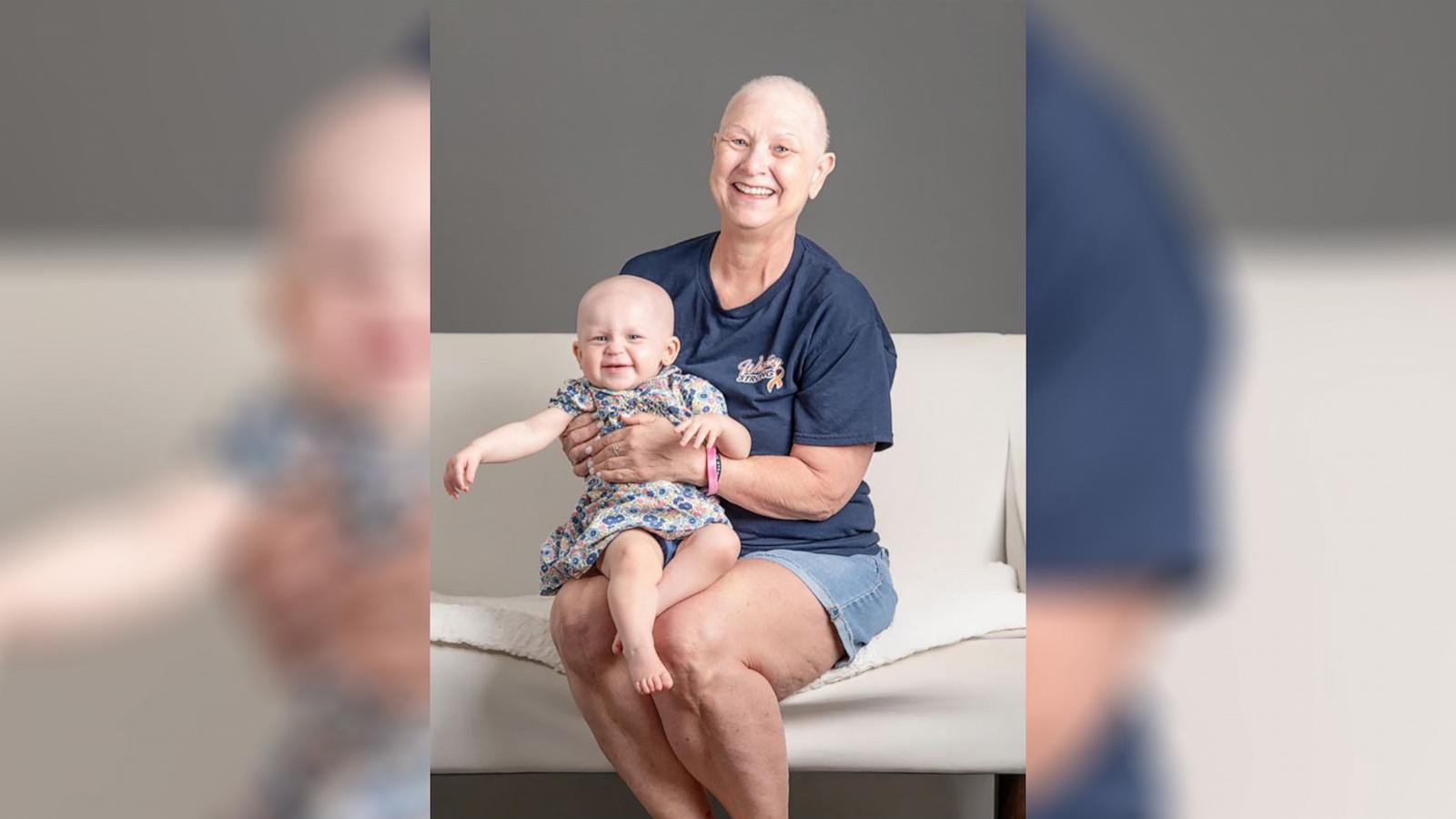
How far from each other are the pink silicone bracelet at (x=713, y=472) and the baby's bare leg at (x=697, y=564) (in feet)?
0.16

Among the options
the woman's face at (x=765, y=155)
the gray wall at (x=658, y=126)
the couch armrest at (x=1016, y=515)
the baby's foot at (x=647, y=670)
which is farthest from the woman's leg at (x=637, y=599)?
the gray wall at (x=658, y=126)

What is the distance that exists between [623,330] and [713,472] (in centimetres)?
21

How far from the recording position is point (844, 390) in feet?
5.39

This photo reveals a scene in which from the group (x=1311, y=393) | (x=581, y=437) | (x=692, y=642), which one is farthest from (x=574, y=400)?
(x=1311, y=393)

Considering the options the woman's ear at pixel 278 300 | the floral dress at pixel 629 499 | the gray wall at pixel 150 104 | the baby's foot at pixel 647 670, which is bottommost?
the baby's foot at pixel 647 670

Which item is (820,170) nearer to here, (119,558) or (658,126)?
(658,126)

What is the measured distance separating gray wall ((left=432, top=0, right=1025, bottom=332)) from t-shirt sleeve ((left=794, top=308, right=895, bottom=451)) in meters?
0.81

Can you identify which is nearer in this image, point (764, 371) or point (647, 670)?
point (647, 670)

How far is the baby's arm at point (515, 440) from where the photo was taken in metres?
1.51

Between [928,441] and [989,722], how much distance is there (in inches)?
21.3

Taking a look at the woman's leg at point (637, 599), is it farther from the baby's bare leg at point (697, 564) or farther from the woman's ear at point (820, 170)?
the woman's ear at point (820, 170)

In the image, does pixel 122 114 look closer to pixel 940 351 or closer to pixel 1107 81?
pixel 1107 81

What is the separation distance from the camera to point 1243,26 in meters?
0.67

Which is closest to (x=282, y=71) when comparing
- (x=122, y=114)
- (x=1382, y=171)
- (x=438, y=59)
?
(x=122, y=114)
